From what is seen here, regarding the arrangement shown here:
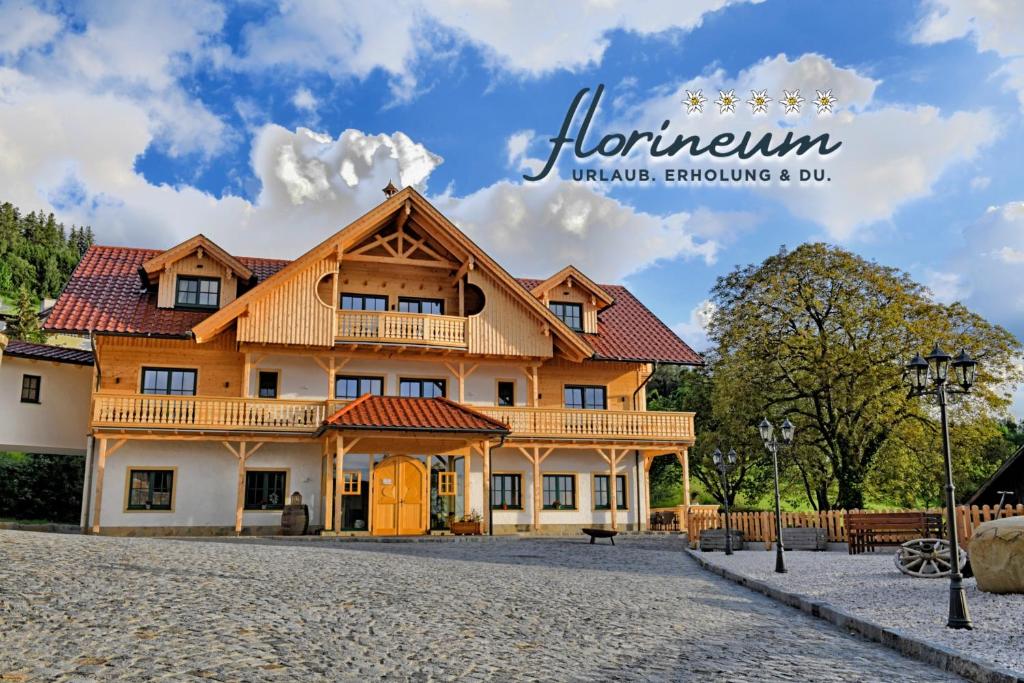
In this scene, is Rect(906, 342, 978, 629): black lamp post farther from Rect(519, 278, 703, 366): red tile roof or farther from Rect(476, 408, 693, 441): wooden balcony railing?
Rect(519, 278, 703, 366): red tile roof

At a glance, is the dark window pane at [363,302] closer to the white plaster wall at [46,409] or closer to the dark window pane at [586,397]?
the dark window pane at [586,397]

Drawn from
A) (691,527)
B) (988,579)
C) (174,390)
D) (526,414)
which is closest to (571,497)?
(526,414)

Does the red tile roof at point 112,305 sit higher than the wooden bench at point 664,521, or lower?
higher

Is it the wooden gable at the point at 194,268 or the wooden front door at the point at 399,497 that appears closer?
the wooden front door at the point at 399,497

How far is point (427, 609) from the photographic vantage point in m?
10.2

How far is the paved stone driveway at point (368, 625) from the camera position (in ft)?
23.6

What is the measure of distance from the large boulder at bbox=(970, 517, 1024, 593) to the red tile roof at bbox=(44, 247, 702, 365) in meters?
18.0

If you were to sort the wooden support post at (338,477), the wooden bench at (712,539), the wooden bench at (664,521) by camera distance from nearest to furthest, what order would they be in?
1. the wooden bench at (712,539)
2. the wooden support post at (338,477)
3. the wooden bench at (664,521)

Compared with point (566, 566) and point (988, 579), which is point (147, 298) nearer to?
point (566, 566)

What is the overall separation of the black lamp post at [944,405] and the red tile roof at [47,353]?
79.1 ft

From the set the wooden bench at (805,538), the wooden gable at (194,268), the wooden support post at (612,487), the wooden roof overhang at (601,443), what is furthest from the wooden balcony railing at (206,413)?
the wooden bench at (805,538)

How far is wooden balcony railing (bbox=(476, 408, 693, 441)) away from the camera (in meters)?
28.4

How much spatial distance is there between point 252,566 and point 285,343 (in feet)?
48.5

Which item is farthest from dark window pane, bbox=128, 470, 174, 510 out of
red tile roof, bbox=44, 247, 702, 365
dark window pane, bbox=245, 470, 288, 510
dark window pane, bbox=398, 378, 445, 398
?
dark window pane, bbox=398, 378, 445, 398
